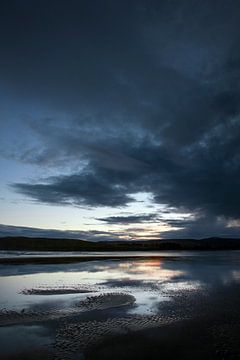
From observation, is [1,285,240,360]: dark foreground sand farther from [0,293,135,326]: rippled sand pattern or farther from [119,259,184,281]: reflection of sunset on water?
[119,259,184,281]: reflection of sunset on water

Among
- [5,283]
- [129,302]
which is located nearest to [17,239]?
[5,283]

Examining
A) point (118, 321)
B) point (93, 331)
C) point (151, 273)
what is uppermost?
point (151, 273)

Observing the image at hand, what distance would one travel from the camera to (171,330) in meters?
17.3

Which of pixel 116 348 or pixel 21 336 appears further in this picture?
pixel 21 336

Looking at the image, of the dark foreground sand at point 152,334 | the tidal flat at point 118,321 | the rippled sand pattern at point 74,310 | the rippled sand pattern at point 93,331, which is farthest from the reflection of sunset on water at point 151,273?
the rippled sand pattern at point 93,331

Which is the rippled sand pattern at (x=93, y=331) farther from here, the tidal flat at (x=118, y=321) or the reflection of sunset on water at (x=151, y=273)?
the reflection of sunset on water at (x=151, y=273)

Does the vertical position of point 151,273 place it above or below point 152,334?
above

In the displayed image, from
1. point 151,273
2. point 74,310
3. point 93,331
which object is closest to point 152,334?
point 93,331

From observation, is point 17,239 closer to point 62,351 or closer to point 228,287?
point 228,287

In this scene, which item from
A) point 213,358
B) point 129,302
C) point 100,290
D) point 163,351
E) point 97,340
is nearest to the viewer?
point 213,358

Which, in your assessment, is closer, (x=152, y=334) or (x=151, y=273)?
(x=152, y=334)

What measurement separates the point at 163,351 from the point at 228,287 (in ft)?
62.9

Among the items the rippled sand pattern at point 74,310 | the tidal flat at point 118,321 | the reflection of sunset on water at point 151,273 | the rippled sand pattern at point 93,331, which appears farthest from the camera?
the reflection of sunset on water at point 151,273

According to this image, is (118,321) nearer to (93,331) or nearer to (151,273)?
(93,331)
